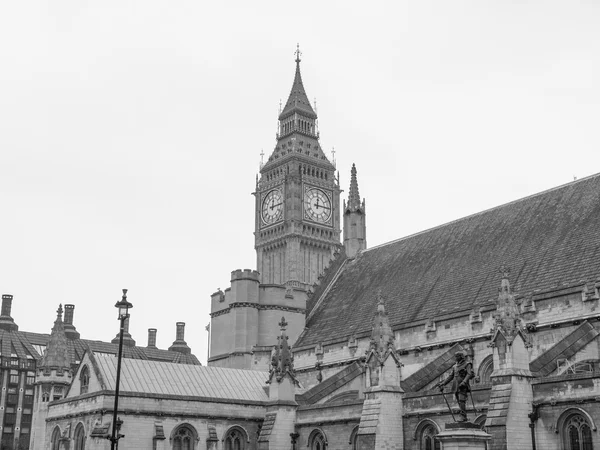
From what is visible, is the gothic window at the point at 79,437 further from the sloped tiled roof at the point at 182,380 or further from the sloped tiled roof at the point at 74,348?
the sloped tiled roof at the point at 74,348

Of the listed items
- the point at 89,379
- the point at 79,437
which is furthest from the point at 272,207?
the point at 79,437

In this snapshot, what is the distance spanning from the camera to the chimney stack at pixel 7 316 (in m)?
96.2

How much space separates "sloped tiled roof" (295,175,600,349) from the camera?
39.0 metres

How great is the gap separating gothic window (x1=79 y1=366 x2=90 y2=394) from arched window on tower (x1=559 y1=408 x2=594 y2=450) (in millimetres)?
21762

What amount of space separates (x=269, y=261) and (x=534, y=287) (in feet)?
207

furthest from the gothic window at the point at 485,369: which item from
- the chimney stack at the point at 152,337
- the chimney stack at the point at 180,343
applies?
the chimney stack at the point at 152,337

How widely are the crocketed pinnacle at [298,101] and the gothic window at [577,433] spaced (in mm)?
81027

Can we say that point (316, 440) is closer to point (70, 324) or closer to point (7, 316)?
point (7, 316)

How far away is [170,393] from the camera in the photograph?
40.3 m

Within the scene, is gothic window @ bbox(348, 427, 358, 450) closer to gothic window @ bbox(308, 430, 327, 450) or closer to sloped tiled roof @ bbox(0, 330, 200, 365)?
gothic window @ bbox(308, 430, 327, 450)

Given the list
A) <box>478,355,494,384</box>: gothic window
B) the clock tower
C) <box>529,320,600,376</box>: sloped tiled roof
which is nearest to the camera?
<box>529,320,600,376</box>: sloped tiled roof

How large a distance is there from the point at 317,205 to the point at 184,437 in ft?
207

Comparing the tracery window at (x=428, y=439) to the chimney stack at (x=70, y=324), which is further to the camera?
the chimney stack at (x=70, y=324)

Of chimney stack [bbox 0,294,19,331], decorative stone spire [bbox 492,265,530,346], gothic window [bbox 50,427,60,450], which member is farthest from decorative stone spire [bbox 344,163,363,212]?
chimney stack [bbox 0,294,19,331]
